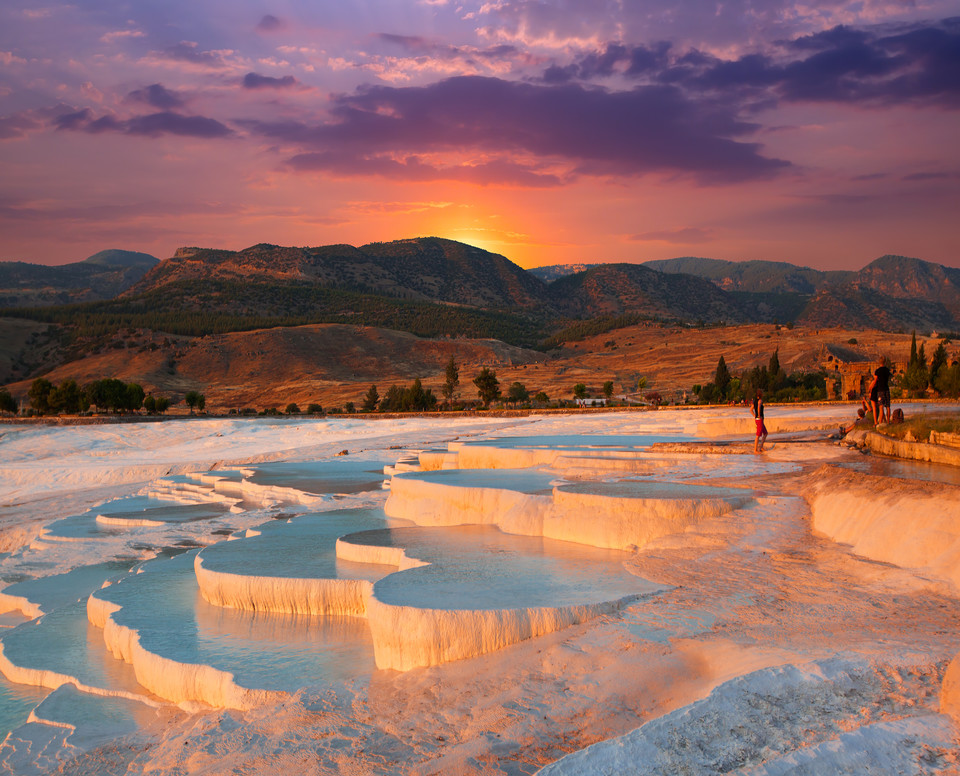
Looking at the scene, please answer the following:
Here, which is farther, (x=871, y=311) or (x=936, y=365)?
(x=871, y=311)

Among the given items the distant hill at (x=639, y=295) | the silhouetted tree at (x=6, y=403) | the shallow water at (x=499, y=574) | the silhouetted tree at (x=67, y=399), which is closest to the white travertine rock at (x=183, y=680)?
the shallow water at (x=499, y=574)

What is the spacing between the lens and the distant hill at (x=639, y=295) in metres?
167

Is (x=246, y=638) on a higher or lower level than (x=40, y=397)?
lower

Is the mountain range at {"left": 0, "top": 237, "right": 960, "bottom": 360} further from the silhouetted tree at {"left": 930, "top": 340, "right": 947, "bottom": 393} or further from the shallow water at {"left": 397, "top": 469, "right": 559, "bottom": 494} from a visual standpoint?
the shallow water at {"left": 397, "top": 469, "right": 559, "bottom": 494}

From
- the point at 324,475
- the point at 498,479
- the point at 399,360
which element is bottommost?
the point at 324,475

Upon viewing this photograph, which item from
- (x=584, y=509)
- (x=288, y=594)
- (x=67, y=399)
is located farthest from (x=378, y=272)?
(x=288, y=594)

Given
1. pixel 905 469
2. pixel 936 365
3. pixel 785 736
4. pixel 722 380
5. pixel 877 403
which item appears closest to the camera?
pixel 785 736

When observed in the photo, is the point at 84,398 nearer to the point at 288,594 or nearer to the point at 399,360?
the point at 399,360

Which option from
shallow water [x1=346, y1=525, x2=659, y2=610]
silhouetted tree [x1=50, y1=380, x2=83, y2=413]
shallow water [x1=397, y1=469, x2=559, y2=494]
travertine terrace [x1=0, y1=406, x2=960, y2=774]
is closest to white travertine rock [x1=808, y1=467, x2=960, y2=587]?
travertine terrace [x1=0, y1=406, x2=960, y2=774]

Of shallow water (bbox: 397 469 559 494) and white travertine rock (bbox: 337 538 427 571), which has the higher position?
shallow water (bbox: 397 469 559 494)

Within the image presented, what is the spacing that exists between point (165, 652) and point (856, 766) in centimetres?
579

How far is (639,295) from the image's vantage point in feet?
573

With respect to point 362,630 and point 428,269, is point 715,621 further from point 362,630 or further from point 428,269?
point 428,269

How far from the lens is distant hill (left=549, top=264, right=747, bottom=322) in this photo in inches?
6575
